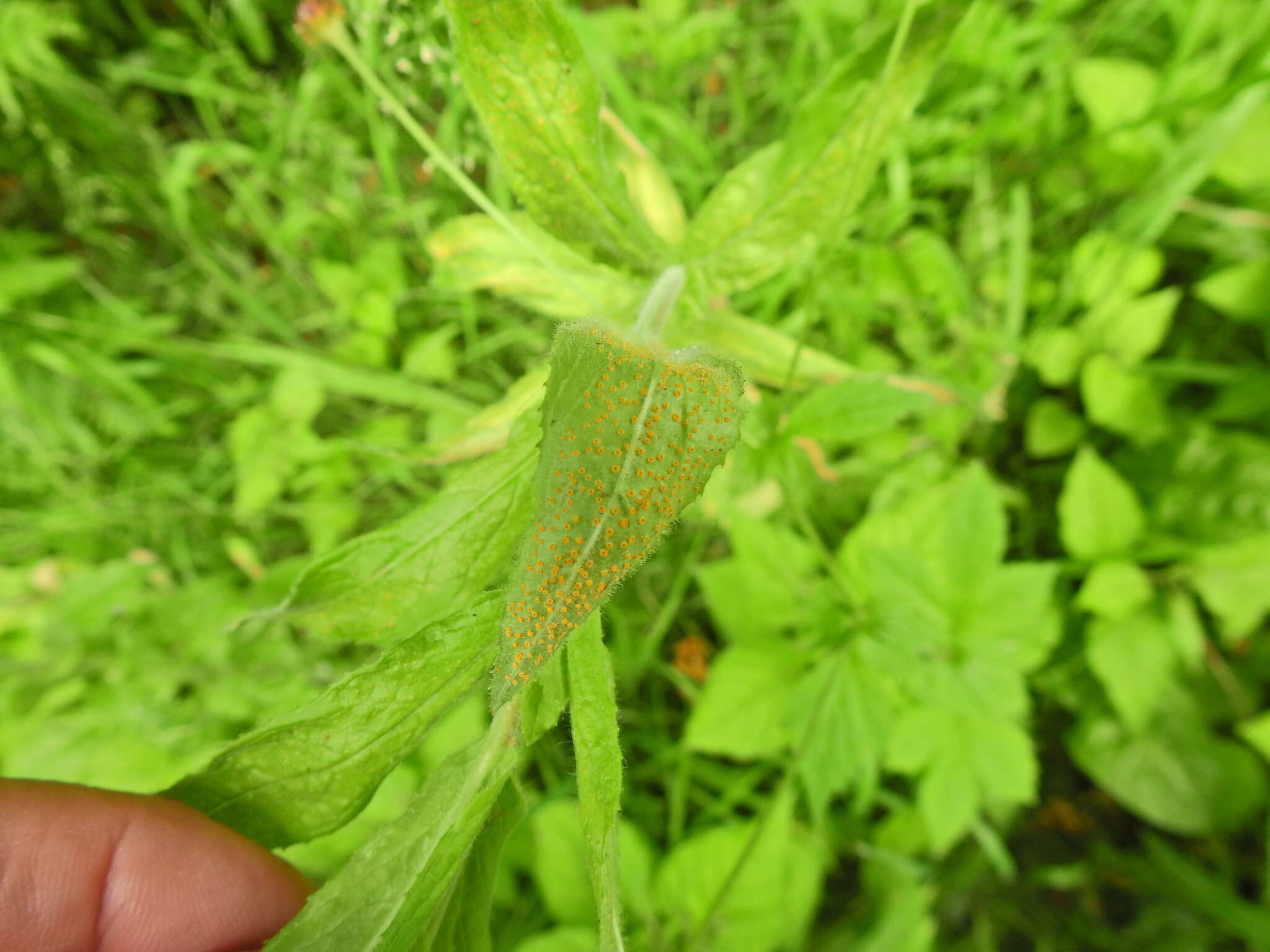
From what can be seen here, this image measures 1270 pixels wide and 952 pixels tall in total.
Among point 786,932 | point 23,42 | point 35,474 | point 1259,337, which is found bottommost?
point 786,932

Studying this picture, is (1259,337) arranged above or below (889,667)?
below

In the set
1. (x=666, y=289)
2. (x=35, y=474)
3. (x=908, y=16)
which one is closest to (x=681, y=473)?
(x=666, y=289)

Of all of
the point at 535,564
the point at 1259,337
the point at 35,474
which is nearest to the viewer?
the point at 535,564

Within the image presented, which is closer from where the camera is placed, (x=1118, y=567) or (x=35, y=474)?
(x=1118, y=567)

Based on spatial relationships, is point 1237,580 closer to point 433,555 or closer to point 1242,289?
point 1242,289

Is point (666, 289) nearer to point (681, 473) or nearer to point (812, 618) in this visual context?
point (681, 473)

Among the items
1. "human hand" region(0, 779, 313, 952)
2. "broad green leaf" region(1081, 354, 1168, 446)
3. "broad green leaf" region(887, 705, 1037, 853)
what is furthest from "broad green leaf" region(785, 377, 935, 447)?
"human hand" region(0, 779, 313, 952)

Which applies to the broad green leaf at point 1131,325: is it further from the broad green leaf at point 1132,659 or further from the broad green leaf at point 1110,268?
the broad green leaf at point 1132,659
